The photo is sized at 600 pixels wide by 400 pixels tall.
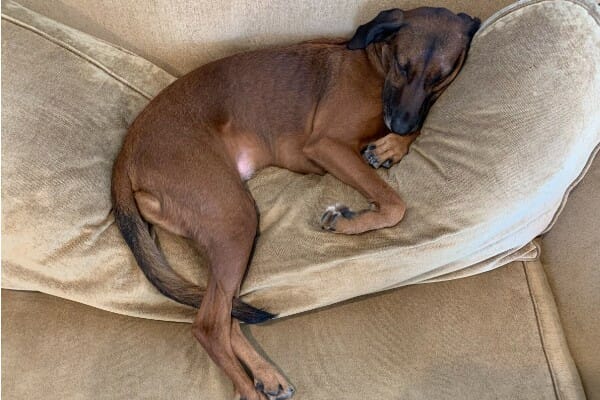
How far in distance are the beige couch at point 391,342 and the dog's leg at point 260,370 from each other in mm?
42

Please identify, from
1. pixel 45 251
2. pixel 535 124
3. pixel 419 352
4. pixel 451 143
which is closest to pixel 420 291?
pixel 419 352

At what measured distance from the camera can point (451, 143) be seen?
168 cm

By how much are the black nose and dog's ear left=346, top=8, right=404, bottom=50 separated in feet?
0.96

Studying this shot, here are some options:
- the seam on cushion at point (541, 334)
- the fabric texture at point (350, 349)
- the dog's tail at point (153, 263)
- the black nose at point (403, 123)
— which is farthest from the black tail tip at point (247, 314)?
the seam on cushion at point (541, 334)

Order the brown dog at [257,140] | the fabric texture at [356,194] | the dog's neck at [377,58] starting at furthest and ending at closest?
the dog's neck at [377,58]
the brown dog at [257,140]
the fabric texture at [356,194]

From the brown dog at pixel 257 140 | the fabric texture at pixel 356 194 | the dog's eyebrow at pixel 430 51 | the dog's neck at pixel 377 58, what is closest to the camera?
the fabric texture at pixel 356 194

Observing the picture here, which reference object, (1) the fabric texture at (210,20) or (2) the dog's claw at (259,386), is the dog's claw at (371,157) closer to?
(1) the fabric texture at (210,20)

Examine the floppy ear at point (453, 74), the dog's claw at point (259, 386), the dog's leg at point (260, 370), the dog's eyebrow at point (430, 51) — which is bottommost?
the dog's claw at point (259, 386)

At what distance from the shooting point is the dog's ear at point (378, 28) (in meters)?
1.79

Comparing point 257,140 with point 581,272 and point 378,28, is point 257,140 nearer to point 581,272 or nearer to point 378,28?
point 378,28

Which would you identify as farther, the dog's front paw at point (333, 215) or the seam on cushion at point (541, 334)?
the dog's front paw at point (333, 215)

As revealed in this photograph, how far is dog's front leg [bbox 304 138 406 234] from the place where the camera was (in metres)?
1.68

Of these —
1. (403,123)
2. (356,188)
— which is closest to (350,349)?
(356,188)

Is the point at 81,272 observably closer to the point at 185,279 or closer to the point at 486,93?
the point at 185,279
